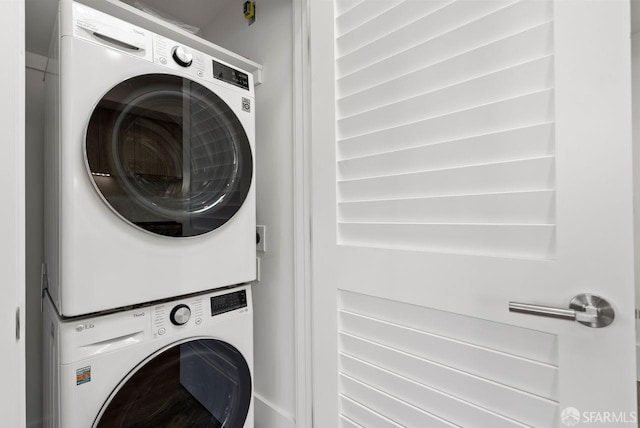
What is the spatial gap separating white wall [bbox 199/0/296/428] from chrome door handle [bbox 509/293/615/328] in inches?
37.2

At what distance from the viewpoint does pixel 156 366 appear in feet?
3.32

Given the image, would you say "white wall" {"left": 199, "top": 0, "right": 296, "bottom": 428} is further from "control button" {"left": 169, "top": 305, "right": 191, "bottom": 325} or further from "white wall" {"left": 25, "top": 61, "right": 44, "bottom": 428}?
"white wall" {"left": 25, "top": 61, "right": 44, "bottom": 428}

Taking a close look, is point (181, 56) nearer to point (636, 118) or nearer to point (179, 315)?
point (179, 315)

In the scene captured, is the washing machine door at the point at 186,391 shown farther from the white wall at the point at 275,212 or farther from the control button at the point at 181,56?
the control button at the point at 181,56

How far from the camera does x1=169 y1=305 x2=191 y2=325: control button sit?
41.3 inches

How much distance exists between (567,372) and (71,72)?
4.83ft

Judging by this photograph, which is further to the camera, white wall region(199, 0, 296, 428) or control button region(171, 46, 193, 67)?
white wall region(199, 0, 296, 428)

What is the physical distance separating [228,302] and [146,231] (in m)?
0.42

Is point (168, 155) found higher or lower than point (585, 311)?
higher

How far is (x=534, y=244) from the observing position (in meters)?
0.73

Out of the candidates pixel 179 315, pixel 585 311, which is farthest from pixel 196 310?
pixel 585 311

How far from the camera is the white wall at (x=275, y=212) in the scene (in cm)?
139

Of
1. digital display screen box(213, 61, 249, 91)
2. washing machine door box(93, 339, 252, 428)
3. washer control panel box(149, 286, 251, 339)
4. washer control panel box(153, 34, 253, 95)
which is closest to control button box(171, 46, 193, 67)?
washer control panel box(153, 34, 253, 95)

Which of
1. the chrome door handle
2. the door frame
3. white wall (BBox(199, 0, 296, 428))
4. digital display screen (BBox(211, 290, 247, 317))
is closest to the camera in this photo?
the chrome door handle
